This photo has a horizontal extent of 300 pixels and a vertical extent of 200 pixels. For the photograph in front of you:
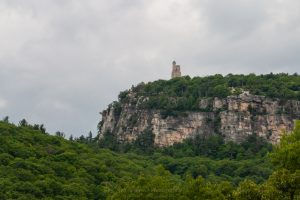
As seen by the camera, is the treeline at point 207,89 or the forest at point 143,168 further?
the treeline at point 207,89

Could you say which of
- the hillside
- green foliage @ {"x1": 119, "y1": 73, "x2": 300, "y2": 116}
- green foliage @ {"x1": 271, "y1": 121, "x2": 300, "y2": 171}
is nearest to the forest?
green foliage @ {"x1": 271, "y1": 121, "x2": 300, "y2": 171}

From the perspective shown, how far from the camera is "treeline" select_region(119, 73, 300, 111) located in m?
178

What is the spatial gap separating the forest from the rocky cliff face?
259 centimetres

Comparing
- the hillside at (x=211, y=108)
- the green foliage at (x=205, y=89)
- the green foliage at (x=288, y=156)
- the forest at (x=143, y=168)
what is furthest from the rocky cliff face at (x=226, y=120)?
the green foliage at (x=288, y=156)

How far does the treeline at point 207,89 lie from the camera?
178 meters

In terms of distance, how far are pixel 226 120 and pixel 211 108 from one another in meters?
5.63

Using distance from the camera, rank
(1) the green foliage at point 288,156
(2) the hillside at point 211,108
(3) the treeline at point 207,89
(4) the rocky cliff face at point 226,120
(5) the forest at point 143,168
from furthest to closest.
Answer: (3) the treeline at point 207,89
(2) the hillside at point 211,108
(4) the rocky cliff face at point 226,120
(5) the forest at point 143,168
(1) the green foliage at point 288,156

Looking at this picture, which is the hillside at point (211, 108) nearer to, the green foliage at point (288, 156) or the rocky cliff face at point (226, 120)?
the rocky cliff face at point (226, 120)

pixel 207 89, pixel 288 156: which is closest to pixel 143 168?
pixel 207 89

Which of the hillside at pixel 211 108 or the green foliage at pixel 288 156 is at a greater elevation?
the hillside at pixel 211 108

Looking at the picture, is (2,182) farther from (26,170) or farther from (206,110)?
(206,110)

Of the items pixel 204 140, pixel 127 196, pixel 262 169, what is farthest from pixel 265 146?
pixel 127 196

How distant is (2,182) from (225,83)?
101m

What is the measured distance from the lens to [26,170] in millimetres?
108125
